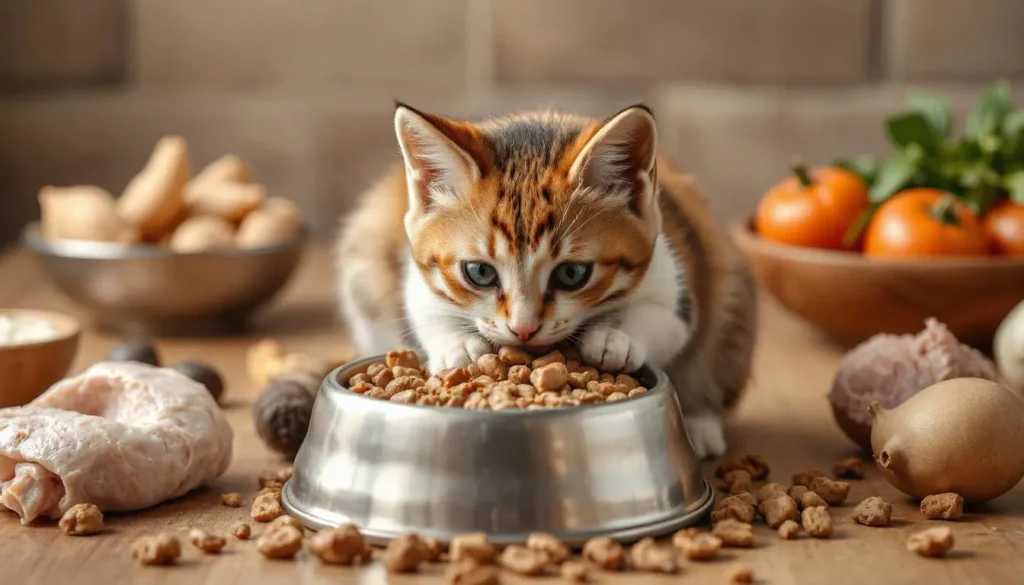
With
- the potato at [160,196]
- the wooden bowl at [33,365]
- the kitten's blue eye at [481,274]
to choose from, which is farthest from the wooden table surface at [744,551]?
the potato at [160,196]

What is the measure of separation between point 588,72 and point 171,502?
209 centimetres

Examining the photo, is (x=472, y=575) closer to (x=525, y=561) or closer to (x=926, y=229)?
(x=525, y=561)

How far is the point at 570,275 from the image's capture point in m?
1.54

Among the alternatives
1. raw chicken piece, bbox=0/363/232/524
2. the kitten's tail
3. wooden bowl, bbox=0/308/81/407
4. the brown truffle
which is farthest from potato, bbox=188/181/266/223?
raw chicken piece, bbox=0/363/232/524

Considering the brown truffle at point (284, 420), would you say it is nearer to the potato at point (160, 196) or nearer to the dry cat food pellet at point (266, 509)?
the dry cat food pellet at point (266, 509)

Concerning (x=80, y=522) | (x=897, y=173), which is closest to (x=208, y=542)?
(x=80, y=522)

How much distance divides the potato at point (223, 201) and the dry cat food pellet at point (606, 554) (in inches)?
57.8

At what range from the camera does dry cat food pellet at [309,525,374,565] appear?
1.32 metres

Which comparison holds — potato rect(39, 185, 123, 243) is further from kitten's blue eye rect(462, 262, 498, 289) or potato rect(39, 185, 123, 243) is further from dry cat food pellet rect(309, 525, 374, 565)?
dry cat food pellet rect(309, 525, 374, 565)

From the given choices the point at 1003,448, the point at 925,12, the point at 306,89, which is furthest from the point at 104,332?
the point at 925,12

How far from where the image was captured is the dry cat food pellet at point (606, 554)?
51.3 inches

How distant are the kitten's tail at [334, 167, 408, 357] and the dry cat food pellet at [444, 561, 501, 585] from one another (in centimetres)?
71

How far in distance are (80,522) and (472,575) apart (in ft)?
1.55

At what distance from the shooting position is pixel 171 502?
1561 mm
